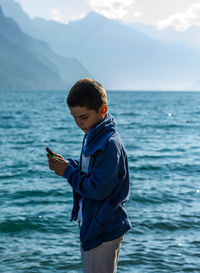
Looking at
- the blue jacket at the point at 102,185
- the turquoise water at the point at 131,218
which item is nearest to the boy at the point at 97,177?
the blue jacket at the point at 102,185

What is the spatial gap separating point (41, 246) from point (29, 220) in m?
1.45

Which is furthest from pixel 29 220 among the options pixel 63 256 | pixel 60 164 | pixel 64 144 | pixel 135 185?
pixel 64 144

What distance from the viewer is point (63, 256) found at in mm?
6266

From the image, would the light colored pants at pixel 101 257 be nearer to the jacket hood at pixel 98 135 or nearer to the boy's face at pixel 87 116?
the jacket hood at pixel 98 135

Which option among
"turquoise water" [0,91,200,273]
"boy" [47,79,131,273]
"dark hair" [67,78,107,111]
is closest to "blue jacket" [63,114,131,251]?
"boy" [47,79,131,273]

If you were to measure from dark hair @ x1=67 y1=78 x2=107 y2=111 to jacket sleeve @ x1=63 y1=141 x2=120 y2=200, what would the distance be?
0.31 meters

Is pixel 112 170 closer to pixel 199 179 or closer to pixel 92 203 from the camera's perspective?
pixel 92 203

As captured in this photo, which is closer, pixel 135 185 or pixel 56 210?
pixel 56 210

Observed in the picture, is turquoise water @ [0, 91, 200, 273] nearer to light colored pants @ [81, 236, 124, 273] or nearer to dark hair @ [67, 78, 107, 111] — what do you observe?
light colored pants @ [81, 236, 124, 273]

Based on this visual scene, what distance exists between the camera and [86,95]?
103 inches

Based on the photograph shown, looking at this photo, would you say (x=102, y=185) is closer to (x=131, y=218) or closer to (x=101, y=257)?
(x=101, y=257)

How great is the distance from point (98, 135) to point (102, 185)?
1.20 feet

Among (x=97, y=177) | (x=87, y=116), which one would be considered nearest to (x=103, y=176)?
(x=97, y=177)

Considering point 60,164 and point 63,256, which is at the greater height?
point 60,164
